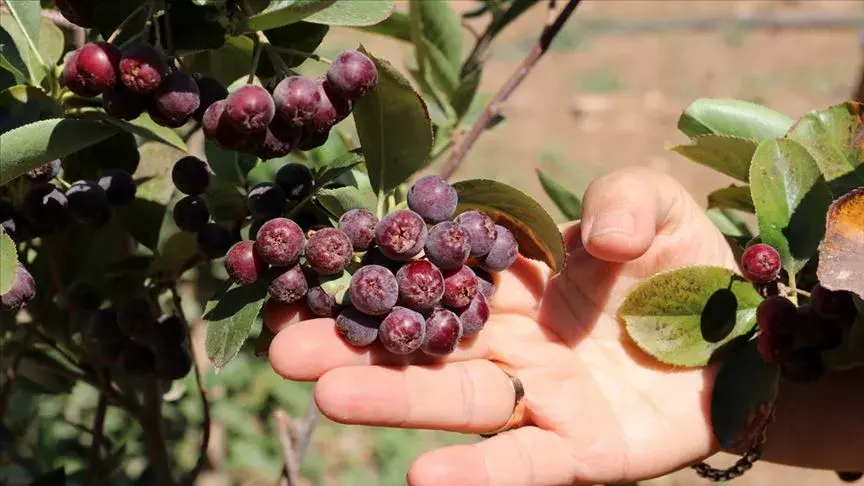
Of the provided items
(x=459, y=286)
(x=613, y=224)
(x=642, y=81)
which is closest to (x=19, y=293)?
(x=459, y=286)

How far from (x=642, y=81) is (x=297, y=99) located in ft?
19.5

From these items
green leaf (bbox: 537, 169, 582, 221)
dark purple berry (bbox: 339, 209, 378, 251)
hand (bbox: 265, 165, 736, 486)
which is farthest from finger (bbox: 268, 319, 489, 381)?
green leaf (bbox: 537, 169, 582, 221)

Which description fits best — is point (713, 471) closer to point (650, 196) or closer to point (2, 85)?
point (650, 196)

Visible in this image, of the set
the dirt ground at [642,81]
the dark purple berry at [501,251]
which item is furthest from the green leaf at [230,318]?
the dirt ground at [642,81]

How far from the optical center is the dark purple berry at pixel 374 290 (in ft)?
2.71

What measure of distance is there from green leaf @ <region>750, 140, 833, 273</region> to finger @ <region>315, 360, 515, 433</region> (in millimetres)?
341

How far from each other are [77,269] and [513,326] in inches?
22.0

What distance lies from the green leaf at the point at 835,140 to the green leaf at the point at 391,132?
1.48 feet

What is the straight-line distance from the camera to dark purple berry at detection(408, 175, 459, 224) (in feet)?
2.79

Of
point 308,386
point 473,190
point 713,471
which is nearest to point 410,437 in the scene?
point 308,386

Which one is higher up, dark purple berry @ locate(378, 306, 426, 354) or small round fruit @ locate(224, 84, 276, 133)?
small round fruit @ locate(224, 84, 276, 133)

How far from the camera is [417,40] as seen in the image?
1.25 meters

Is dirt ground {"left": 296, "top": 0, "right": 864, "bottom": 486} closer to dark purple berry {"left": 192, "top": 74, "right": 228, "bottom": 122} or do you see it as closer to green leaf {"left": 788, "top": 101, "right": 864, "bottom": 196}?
green leaf {"left": 788, "top": 101, "right": 864, "bottom": 196}

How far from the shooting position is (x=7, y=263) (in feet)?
2.52
